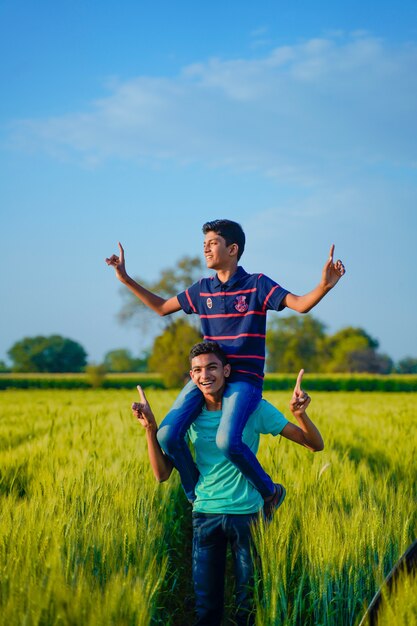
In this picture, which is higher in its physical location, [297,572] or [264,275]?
[264,275]

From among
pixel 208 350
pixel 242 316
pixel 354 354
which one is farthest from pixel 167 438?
pixel 354 354

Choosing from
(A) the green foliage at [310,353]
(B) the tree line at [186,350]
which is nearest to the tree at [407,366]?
(B) the tree line at [186,350]

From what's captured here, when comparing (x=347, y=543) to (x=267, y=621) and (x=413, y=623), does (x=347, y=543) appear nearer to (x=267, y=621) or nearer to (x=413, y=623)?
(x=267, y=621)

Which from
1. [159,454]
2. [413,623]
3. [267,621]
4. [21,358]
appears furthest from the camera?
[21,358]

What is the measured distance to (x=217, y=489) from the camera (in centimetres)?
338

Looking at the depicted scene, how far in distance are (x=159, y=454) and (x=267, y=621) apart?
1138 millimetres

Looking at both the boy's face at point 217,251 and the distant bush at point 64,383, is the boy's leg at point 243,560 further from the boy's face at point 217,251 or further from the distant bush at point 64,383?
the distant bush at point 64,383

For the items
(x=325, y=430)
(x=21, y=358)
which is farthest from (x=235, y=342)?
(x=21, y=358)

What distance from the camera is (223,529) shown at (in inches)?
130

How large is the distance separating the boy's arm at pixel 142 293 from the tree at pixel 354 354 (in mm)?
69463

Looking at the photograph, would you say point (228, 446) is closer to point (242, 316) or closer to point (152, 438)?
point (152, 438)

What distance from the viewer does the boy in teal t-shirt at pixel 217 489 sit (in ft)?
10.7

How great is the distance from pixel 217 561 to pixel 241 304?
135 cm

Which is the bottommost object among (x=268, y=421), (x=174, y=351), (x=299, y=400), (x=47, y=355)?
(x=268, y=421)
